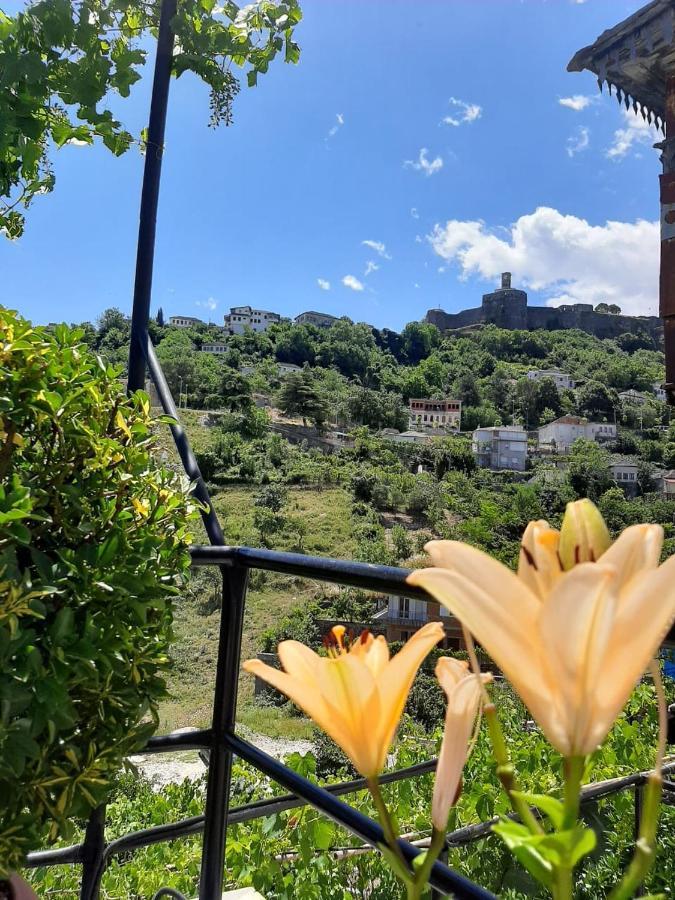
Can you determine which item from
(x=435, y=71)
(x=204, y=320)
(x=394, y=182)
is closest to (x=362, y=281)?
(x=394, y=182)

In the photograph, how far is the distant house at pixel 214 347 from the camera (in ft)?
136

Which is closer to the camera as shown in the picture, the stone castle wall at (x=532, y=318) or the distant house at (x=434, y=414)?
the distant house at (x=434, y=414)

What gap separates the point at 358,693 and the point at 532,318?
5385 centimetres

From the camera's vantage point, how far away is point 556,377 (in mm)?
41812

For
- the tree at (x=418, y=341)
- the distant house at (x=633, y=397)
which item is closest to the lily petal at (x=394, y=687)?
the distant house at (x=633, y=397)

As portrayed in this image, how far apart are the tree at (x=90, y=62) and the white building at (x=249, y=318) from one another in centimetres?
4994

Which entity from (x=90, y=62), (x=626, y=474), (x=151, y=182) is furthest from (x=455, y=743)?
(x=626, y=474)

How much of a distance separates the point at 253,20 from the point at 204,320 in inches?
2010

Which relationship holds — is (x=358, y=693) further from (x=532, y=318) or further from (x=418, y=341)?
(x=532, y=318)

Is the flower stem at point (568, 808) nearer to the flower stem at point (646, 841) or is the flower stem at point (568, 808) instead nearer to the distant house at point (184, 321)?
the flower stem at point (646, 841)

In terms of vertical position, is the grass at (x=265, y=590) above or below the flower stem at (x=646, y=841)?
below

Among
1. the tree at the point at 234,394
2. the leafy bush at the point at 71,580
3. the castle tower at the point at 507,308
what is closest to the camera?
the leafy bush at the point at 71,580

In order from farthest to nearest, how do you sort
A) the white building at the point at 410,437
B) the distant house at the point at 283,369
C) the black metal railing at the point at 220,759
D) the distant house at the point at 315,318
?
the distant house at the point at 315,318, the distant house at the point at 283,369, the white building at the point at 410,437, the black metal railing at the point at 220,759

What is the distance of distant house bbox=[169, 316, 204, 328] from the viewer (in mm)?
48744
